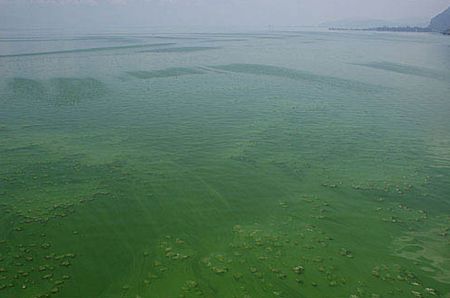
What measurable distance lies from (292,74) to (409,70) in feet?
76.0

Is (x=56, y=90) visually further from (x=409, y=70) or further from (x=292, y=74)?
(x=409, y=70)

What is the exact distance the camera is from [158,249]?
16531 mm

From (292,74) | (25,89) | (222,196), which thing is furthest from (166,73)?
(222,196)

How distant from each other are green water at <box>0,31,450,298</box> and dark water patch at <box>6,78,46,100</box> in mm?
566

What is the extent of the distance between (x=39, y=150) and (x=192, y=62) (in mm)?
55781

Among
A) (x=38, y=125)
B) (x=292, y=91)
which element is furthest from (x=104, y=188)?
(x=292, y=91)

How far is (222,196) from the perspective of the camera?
21.4 m

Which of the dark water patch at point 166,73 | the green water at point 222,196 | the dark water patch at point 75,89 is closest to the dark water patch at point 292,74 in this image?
the dark water patch at point 166,73

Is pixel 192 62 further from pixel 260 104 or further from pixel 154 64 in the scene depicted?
pixel 260 104

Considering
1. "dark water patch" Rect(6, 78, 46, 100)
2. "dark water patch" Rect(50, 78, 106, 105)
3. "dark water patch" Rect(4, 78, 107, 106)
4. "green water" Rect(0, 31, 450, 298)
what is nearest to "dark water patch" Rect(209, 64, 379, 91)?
"green water" Rect(0, 31, 450, 298)

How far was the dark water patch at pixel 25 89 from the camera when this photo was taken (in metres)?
44.5

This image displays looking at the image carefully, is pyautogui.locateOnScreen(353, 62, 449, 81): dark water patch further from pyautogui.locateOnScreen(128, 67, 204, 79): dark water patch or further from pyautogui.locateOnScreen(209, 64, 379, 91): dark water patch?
pyautogui.locateOnScreen(128, 67, 204, 79): dark water patch

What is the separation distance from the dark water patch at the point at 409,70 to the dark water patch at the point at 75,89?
5203 centimetres

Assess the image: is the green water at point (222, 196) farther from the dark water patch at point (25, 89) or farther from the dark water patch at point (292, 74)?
the dark water patch at point (292, 74)
